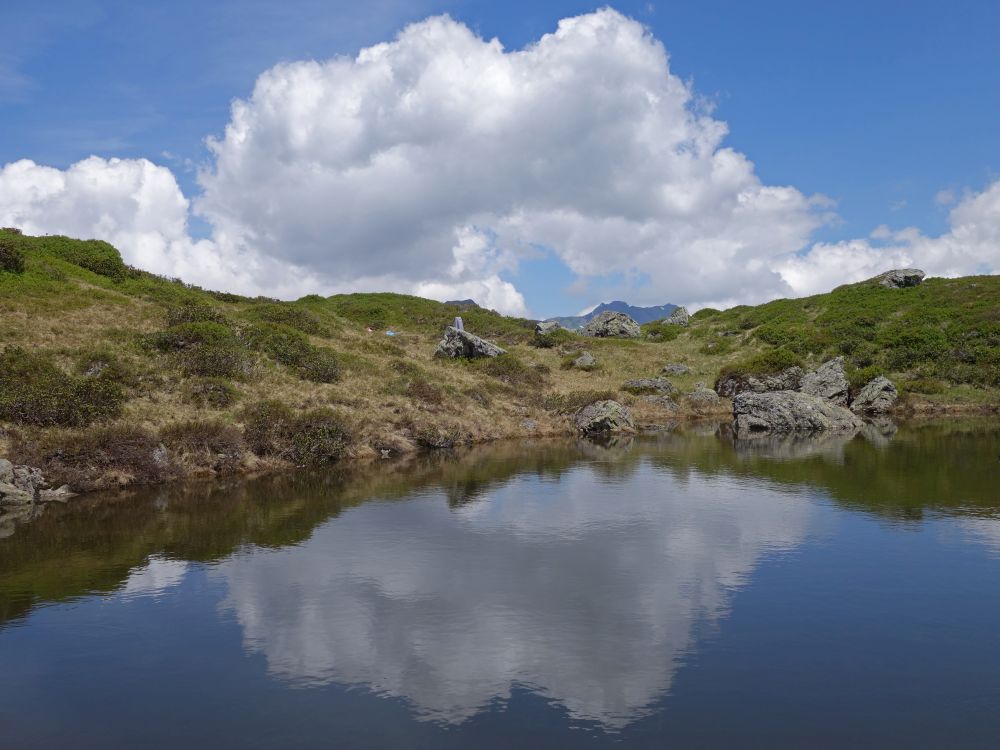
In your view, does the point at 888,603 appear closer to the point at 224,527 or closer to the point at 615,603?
the point at 615,603

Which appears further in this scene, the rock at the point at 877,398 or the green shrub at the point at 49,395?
the rock at the point at 877,398

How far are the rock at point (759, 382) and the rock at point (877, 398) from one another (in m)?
5.66

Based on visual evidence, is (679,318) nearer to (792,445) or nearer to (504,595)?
(792,445)

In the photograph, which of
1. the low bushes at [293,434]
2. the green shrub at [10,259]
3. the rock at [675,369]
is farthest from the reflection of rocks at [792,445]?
the green shrub at [10,259]

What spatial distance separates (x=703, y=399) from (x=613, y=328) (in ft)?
140

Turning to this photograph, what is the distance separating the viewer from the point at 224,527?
23.2 meters

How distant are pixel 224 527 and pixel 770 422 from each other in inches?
1633

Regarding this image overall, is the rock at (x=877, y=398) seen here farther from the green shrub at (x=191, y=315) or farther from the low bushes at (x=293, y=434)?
the green shrub at (x=191, y=315)

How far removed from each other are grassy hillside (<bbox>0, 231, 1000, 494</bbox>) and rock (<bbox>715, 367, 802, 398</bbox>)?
3.07 m

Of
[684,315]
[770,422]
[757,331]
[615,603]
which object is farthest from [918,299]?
[615,603]

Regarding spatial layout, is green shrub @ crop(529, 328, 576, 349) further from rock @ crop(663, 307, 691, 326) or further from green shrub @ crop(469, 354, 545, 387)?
rock @ crop(663, 307, 691, 326)

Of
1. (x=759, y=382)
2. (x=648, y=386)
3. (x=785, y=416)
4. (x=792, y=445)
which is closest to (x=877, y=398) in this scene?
(x=759, y=382)

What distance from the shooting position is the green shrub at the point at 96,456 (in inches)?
1071

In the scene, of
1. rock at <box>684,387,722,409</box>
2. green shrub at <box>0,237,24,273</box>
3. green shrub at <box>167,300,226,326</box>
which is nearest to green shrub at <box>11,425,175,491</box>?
green shrub at <box>167,300,226,326</box>
